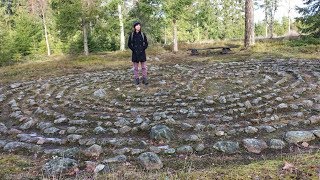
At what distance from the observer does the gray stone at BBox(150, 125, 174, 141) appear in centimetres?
618

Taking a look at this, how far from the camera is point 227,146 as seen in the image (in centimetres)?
554

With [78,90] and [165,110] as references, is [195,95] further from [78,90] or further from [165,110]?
[78,90]

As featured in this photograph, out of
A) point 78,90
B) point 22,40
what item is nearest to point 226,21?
point 22,40

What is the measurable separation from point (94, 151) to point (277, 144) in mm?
3068

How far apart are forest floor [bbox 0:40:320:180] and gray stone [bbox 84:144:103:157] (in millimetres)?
33

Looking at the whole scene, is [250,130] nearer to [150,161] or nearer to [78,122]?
[150,161]

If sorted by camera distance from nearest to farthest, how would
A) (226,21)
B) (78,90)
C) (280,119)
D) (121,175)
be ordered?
(121,175)
(280,119)
(78,90)
(226,21)

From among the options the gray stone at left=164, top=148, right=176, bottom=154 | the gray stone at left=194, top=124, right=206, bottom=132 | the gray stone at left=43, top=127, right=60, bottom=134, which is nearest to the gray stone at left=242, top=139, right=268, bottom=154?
the gray stone at left=194, top=124, right=206, bottom=132

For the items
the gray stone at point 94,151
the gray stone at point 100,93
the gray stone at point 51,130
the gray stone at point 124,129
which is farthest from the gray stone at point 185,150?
the gray stone at point 100,93

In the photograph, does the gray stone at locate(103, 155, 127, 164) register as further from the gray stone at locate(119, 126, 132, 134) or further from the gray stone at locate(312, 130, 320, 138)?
the gray stone at locate(312, 130, 320, 138)

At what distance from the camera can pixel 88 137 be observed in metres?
6.51

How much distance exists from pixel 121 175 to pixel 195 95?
5315 mm

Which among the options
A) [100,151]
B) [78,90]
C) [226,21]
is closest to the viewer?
[100,151]

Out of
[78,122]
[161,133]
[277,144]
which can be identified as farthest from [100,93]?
[277,144]
